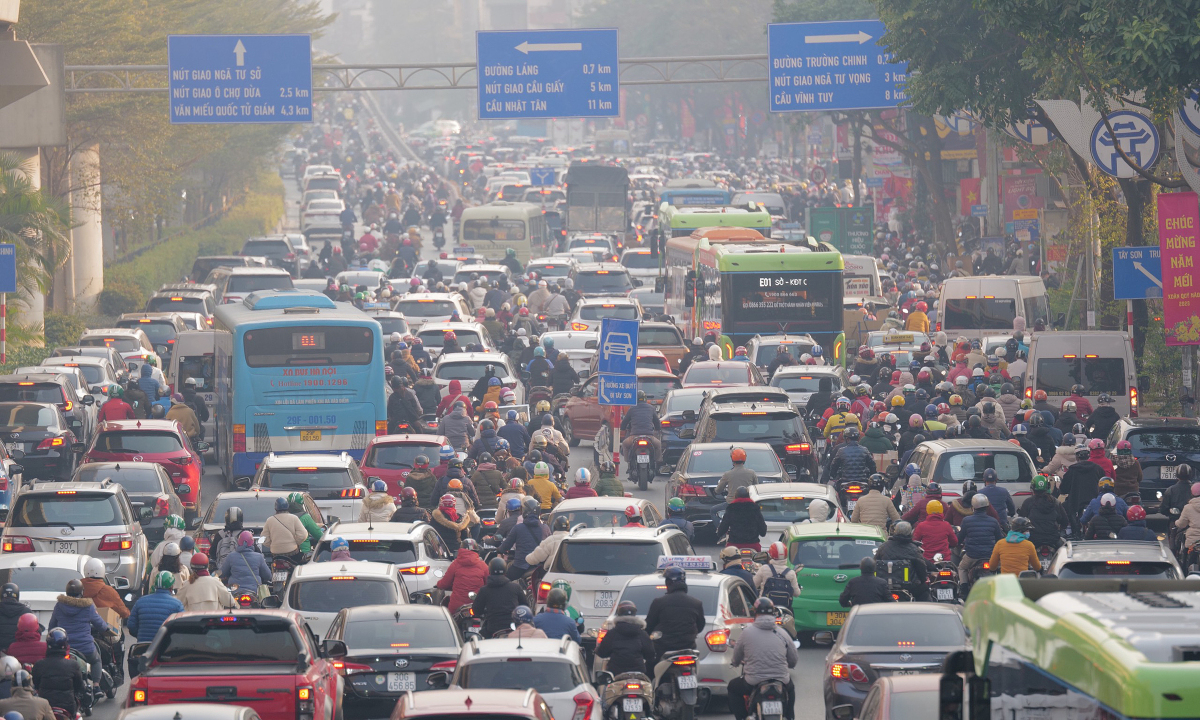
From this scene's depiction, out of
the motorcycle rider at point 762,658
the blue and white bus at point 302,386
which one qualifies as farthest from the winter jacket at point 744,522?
the blue and white bus at point 302,386

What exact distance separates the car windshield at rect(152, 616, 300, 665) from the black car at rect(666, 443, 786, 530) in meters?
10.1

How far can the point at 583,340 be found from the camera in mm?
34844

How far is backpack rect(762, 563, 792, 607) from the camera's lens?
56.9 feet

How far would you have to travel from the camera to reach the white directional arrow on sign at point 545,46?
4125 centimetres

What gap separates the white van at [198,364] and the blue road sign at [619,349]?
27.0 ft

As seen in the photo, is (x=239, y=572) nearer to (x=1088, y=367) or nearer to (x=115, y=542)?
(x=115, y=542)

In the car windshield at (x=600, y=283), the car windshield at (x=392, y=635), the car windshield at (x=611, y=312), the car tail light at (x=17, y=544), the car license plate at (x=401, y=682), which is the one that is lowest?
the car license plate at (x=401, y=682)

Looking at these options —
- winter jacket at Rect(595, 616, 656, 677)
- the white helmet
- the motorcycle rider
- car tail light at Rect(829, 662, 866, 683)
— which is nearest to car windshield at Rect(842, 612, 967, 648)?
car tail light at Rect(829, 662, 866, 683)

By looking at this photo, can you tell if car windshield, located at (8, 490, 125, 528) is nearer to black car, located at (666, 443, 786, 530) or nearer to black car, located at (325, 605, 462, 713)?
black car, located at (325, 605, 462, 713)

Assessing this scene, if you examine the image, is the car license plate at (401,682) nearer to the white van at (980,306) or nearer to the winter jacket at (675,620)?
the winter jacket at (675,620)

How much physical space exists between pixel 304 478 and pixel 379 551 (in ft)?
14.6

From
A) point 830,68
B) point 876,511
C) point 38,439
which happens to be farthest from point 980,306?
point 38,439

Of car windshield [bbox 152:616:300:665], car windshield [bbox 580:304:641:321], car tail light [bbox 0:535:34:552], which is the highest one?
car windshield [bbox 580:304:641:321]

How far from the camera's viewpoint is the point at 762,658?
1395cm
